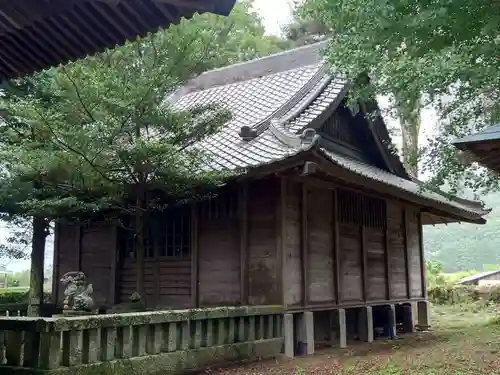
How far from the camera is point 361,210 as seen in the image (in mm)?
13180

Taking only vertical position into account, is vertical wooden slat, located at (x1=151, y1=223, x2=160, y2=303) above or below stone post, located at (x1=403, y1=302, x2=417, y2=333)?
above

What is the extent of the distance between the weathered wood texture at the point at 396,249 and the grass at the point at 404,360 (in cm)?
163

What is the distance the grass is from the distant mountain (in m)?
44.1

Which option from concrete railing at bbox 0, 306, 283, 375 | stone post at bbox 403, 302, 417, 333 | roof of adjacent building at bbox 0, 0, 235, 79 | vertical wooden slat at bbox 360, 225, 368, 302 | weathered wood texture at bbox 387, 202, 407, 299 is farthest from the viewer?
stone post at bbox 403, 302, 417, 333

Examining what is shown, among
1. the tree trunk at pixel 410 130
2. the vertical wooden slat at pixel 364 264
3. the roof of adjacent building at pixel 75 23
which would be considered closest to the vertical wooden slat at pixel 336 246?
the vertical wooden slat at pixel 364 264

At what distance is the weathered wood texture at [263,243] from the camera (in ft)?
34.1

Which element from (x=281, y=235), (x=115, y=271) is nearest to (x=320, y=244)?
(x=281, y=235)

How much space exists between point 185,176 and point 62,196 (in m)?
2.35

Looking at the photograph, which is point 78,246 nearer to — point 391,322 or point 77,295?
point 77,295

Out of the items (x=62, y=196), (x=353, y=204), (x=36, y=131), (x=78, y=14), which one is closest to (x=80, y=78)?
(x=36, y=131)

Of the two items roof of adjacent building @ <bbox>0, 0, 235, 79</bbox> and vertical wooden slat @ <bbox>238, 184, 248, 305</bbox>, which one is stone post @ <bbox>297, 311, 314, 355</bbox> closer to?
vertical wooden slat @ <bbox>238, 184, 248, 305</bbox>

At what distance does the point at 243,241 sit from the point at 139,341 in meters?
3.41

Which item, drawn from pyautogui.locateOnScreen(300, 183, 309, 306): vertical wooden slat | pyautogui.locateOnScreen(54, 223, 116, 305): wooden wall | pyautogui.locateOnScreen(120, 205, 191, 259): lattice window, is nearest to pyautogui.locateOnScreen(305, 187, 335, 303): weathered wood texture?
pyautogui.locateOnScreen(300, 183, 309, 306): vertical wooden slat

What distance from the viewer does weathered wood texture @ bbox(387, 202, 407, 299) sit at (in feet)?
47.0
